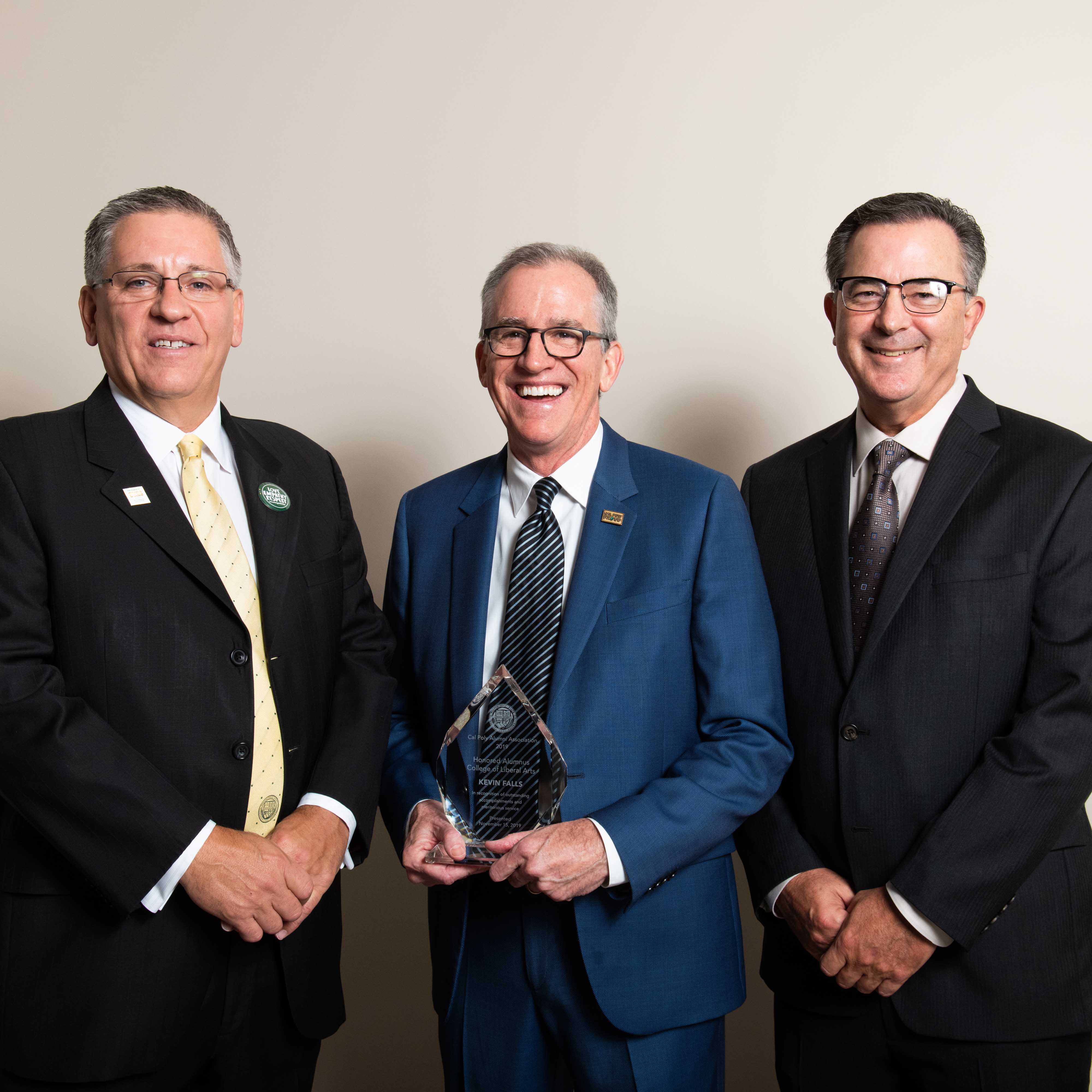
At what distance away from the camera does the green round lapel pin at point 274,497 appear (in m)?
2.23

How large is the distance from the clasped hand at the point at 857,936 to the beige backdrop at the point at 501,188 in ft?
5.09

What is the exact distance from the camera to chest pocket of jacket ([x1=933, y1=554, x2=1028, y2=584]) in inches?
80.0

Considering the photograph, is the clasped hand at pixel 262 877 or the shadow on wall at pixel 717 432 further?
the shadow on wall at pixel 717 432

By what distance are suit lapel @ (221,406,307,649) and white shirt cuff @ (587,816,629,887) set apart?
0.78 meters

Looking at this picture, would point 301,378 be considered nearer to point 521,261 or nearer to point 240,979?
point 521,261

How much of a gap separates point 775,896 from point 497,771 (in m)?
0.68

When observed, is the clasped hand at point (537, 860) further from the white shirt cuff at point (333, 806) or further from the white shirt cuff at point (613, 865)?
the white shirt cuff at point (333, 806)

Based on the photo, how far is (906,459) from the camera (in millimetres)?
2244

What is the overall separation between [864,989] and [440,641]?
1107 mm

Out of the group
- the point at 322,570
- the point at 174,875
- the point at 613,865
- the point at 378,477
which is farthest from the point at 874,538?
the point at 378,477

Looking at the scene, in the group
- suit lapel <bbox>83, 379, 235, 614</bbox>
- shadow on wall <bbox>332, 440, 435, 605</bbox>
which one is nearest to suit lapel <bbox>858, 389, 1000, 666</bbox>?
suit lapel <bbox>83, 379, 235, 614</bbox>

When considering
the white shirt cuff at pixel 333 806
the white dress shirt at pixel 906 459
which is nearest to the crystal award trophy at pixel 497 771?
the white shirt cuff at pixel 333 806

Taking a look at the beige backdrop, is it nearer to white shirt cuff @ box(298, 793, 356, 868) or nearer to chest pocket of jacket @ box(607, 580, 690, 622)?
chest pocket of jacket @ box(607, 580, 690, 622)

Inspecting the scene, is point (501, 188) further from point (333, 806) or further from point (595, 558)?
point (333, 806)
